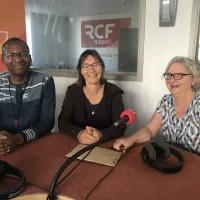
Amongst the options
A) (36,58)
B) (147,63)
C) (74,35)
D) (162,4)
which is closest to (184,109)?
(147,63)

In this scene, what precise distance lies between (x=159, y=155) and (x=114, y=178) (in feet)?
0.97

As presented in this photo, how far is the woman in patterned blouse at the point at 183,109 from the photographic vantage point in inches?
55.8

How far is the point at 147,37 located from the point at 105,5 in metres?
0.53

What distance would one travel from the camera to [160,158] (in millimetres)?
1142

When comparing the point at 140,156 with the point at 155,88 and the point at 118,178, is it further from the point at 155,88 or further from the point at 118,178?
the point at 155,88

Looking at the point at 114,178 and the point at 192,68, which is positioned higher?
the point at 192,68

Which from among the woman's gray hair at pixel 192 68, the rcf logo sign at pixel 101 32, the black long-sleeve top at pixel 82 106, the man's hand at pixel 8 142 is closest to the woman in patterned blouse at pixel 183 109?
the woman's gray hair at pixel 192 68

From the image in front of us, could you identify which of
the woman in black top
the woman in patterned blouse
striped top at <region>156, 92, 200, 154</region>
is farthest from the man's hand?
striped top at <region>156, 92, 200, 154</region>

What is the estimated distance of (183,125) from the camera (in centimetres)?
146

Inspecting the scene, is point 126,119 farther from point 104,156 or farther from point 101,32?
point 101,32

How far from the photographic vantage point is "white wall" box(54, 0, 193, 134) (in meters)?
1.78

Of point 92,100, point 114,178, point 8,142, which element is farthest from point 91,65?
point 114,178

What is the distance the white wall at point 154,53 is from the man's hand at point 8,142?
1102 millimetres

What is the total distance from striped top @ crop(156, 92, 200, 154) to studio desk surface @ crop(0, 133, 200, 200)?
25 cm
